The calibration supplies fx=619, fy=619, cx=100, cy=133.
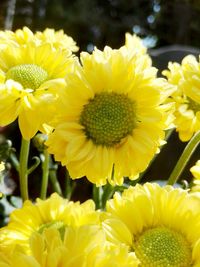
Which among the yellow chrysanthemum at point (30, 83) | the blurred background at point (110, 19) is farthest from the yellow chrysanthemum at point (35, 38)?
the blurred background at point (110, 19)

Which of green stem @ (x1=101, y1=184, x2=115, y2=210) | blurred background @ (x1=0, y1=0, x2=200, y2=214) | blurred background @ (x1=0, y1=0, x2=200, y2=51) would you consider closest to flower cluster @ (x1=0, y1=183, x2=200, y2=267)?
green stem @ (x1=101, y1=184, x2=115, y2=210)

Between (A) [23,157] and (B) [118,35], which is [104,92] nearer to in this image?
(A) [23,157]

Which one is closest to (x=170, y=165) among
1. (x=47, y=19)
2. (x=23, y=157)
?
(x=23, y=157)

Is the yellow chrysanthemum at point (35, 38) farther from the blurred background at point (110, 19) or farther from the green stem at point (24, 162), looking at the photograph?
the blurred background at point (110, 19)

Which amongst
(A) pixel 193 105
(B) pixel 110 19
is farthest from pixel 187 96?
(B) pixel 110 19

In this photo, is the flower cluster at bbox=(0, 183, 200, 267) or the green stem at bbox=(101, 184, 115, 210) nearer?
the flower cluster at bbox=(0, 183, 200, 267)

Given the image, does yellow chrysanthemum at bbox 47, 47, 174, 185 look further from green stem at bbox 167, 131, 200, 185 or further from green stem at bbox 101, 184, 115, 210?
green stem at bbox 101, 184, 115, 210
